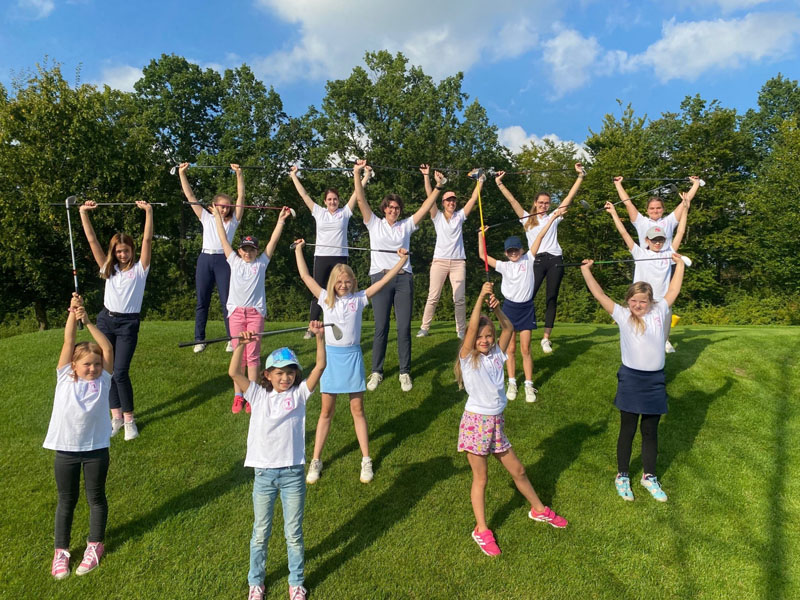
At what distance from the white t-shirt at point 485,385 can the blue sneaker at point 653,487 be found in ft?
7.32

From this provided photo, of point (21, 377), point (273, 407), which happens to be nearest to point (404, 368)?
point (273, 407)

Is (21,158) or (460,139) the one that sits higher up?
(460,139)

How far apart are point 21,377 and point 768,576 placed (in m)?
10.3

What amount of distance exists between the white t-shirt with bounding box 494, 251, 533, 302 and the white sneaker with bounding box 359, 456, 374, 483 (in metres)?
3.02

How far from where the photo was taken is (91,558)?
→ 4078 millimetres

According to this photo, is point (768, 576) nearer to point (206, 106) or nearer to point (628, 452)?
point (628, 452)

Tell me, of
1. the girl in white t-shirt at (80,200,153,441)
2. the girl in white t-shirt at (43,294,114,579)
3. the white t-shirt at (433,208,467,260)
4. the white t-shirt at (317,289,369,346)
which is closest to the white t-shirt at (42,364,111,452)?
the girl in white t-shirt at (43,294,114,579)

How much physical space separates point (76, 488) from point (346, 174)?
28.8 metres

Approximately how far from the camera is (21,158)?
70.6 feet

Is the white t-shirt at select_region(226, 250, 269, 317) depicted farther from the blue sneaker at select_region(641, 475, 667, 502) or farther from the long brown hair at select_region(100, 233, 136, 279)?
the blue sneaker at select_region(641, 475, 667, 502)

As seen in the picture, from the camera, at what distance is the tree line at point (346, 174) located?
22.5 meters

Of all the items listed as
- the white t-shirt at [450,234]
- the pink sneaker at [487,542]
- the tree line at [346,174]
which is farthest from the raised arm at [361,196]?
the tree line at [346,174]

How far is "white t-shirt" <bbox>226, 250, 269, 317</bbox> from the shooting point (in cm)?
638

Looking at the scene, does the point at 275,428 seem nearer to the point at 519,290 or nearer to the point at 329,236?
the point at 519,290
